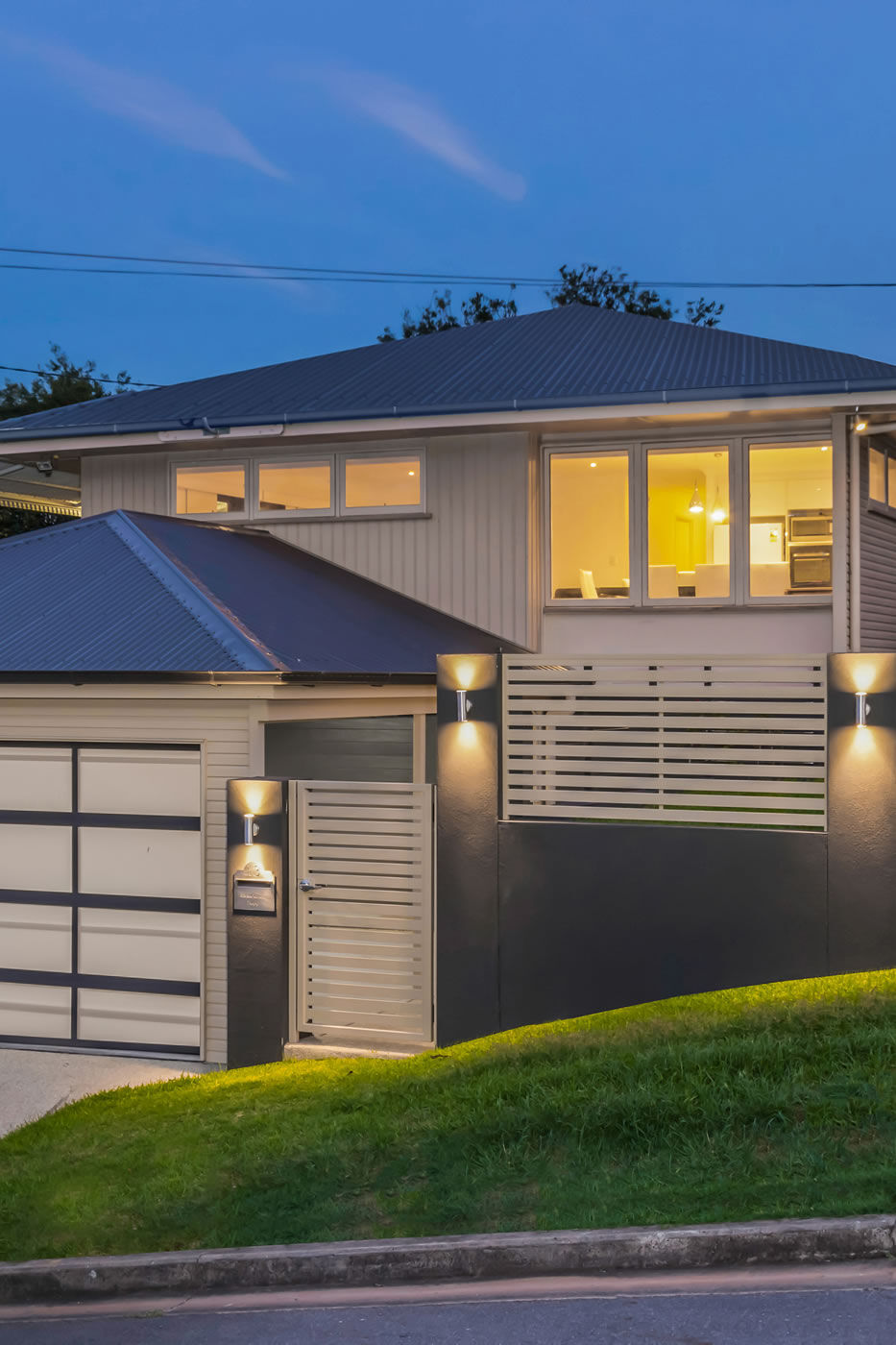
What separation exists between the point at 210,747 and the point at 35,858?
1.89 m

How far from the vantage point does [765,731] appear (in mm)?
9664

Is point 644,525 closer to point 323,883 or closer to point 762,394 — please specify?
point 762,394

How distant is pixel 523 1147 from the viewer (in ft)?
23.2

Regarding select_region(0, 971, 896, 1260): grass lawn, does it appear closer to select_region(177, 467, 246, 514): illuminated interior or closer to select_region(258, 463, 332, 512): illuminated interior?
select_region(258, 463, 332, 512): illuminated interior

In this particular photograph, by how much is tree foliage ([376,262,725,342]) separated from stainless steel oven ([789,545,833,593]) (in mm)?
25145

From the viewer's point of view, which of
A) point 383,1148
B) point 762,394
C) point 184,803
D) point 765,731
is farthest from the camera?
point 762,394

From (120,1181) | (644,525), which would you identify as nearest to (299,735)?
(644,525)

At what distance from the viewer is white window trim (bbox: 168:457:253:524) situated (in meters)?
16.9

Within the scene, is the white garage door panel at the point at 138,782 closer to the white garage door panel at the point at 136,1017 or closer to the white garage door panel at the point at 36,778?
the white garage door panel at the point at 36,778

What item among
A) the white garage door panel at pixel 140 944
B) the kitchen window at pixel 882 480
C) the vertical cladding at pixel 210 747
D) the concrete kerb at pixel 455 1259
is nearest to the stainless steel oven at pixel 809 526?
the kitchen window at pixel 882 480

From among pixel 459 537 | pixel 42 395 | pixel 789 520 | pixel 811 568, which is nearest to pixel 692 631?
pixel 811 568

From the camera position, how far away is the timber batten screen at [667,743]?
31.4 feet

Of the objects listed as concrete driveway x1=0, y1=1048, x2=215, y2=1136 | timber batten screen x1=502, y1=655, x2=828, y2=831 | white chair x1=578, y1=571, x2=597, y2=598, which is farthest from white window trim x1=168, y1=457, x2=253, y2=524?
timber batten screen x1=502, y1=655, x2=828, y2=831

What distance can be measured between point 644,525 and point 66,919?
7.40 m
